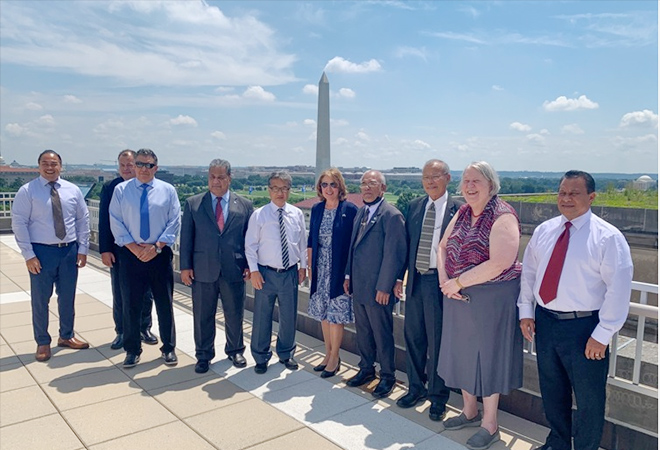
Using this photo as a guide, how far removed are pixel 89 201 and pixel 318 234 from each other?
294 inches

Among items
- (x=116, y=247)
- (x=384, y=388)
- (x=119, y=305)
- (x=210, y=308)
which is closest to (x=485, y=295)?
(x=384, y=388)

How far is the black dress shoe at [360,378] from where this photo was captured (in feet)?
11.4

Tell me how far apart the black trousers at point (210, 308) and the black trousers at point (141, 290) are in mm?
273

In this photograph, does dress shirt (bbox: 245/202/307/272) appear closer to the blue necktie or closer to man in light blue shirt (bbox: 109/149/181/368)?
man in light blue shirt (bbox: 109/149/181/368)

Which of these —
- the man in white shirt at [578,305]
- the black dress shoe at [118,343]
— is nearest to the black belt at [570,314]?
the man in white shirt at [578,305]

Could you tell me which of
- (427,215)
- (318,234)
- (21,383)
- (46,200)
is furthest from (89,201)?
(427,215)

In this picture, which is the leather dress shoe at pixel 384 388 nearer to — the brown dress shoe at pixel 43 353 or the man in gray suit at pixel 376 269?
the man in gray suit at pixel 376 269

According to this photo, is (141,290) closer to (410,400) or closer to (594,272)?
(410,400)

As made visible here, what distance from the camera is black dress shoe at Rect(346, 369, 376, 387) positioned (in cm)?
348

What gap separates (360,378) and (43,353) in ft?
8.82

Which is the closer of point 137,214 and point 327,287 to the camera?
point 327,287

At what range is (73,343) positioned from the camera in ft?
13.9

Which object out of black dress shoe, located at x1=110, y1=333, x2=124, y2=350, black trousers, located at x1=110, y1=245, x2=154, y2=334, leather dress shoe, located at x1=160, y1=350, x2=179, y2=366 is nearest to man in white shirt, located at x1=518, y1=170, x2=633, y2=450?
leather dress shoe, located at x1=160, y1=350, x2=179, y2=366

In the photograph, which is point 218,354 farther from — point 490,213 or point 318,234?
point 490,213
